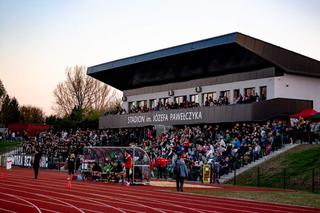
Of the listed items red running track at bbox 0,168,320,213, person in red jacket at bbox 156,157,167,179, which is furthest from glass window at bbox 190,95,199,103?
red running track at bbox 0,168,320,213

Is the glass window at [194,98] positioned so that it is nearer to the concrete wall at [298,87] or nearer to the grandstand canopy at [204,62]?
the grandstand canopy at [204,62]

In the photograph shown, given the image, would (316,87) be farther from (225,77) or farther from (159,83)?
(159,83)

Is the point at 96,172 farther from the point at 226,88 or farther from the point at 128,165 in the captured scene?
the point at 226,88

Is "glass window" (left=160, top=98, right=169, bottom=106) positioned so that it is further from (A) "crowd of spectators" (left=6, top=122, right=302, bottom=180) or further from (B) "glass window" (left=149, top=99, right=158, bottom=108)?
(A) "crowd of spectators" (left=6, top=122, right=302, bottom=180)

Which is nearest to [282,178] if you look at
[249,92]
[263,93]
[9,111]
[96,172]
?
[96,172]

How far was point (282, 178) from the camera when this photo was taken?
106 ft

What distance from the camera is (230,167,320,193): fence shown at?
30.2m

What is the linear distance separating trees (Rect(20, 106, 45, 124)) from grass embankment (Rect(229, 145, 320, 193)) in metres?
88.8

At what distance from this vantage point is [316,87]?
4781cm

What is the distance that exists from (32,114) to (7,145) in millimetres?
50073

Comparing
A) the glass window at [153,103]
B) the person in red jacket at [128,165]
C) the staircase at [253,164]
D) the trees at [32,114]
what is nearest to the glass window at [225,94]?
the glass window at [153,103]

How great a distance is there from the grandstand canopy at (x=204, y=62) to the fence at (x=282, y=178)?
12969 mm

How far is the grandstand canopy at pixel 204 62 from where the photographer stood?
44.6 meters

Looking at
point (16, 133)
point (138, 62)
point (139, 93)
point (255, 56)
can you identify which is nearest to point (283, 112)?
point (255, 56)
